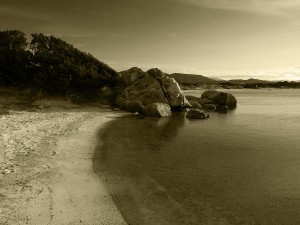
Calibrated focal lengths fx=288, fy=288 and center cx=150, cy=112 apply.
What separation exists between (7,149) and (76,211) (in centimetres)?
696

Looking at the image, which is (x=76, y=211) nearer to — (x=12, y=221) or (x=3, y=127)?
(x=12, y=221)

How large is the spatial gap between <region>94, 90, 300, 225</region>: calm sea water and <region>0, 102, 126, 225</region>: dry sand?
799 mm

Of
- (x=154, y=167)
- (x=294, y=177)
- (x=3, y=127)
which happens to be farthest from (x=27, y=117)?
(x=294, y=177)

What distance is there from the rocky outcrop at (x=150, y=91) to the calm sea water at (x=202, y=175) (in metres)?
17.0

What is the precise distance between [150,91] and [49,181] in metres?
31.7

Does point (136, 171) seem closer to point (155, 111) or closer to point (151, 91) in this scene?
point (155, 111)

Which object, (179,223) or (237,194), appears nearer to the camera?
(179,223)

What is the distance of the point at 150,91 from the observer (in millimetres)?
42781

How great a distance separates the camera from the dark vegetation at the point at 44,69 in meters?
41.0

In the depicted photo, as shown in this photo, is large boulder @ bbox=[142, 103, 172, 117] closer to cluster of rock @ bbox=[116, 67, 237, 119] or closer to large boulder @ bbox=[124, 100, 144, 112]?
cluster of rock @ bbox=[116, 67, 237, 119]

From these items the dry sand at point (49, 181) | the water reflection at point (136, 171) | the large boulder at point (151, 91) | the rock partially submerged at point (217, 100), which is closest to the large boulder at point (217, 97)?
the rock partially submerged at point (217, 100)

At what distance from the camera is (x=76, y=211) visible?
986 centimetres

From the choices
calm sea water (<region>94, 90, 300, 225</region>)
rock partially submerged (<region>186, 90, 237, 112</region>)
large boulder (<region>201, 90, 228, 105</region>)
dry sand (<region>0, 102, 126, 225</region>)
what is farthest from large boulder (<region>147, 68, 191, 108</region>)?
dry sand (<region>0, 102, 126, 225</region>)

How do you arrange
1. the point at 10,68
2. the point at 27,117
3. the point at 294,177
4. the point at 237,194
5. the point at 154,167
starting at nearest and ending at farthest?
the point at 237,194 → the point at 294,177 → the point at 154,167 → the point at 27,117 → the point at 10,68
